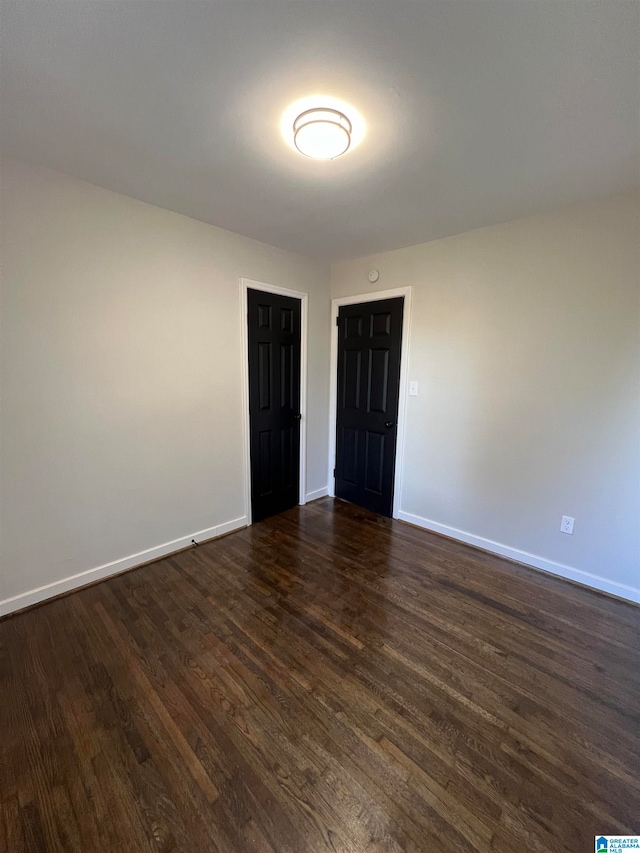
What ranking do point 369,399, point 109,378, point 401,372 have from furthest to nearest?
point 369,399 → point 401,372 → point 109,378

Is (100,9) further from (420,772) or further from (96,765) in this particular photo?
(420,772)

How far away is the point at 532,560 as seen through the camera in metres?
2.50

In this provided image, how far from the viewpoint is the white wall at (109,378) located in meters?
1.86

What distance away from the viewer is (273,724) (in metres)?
1.39

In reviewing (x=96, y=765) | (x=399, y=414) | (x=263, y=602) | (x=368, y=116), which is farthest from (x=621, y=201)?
(x=96, y=765)

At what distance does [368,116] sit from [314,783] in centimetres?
254

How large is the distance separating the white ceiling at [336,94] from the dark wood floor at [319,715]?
8.03ft

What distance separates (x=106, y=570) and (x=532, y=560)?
9.92 feet

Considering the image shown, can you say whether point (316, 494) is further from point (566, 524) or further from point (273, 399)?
point (566, 524)

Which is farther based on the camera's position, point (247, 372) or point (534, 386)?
point (247, 372)
